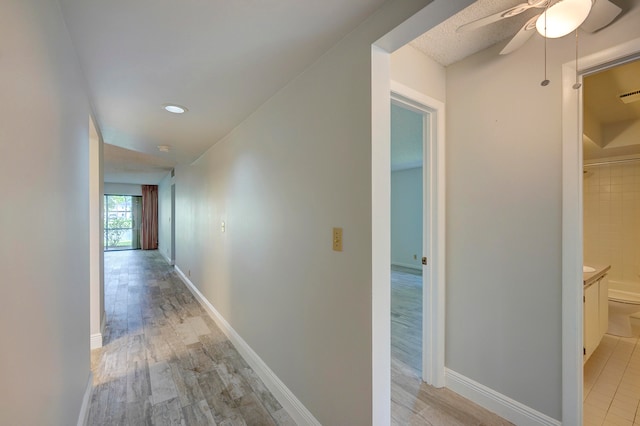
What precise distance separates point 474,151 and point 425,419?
1.78m

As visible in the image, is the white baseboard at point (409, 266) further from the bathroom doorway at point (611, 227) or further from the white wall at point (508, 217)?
the white wall at point (508, 217)

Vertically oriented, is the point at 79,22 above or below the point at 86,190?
above

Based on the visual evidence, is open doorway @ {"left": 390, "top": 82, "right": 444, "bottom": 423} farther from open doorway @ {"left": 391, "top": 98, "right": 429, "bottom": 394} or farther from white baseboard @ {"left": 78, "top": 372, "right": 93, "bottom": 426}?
white baseboard @ {"left": 78, "top": 372, "right": 93, "bottom": 426}

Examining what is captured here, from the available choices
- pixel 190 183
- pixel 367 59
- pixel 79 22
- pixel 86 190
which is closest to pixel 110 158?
pixel 190 183

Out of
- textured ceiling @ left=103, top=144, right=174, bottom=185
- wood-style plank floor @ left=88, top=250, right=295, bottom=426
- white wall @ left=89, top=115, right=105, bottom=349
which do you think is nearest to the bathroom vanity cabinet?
wood-style plank floor @ left=88, top=250, right=295, bottom=426

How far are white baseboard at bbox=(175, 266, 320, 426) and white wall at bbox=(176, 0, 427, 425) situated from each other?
5 centimetres

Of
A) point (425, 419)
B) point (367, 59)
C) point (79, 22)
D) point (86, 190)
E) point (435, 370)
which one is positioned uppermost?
point (79, 22)

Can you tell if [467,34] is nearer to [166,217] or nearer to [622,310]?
[622,310]

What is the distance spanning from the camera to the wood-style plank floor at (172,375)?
179cm

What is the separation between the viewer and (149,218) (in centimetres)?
970

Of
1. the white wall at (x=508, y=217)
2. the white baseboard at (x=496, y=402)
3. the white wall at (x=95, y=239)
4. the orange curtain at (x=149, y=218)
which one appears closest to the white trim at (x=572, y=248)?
the white wall at (x=508, y=217)

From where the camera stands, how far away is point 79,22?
4.02ft

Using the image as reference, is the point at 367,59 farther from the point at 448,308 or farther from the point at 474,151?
the point at 448,308

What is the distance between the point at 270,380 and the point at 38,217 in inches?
69.3
